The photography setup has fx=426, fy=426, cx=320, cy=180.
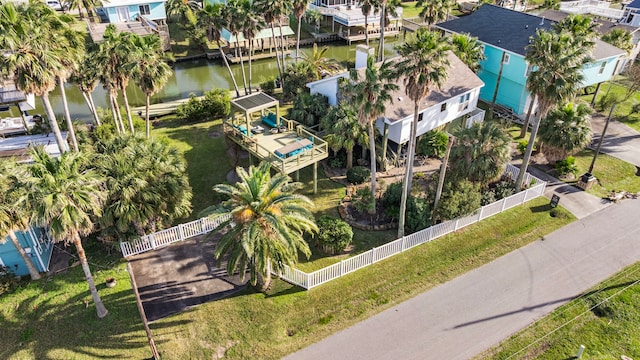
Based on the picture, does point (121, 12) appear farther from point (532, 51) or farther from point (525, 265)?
point (525, 265)

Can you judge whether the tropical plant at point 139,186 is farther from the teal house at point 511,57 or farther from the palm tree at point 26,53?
the teal house at point 511,57

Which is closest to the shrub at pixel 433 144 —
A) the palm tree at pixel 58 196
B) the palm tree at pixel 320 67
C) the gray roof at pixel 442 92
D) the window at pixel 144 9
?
the gray roof at pixel 442 92

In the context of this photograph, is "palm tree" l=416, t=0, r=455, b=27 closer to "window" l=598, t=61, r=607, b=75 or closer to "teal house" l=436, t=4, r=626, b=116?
"teal house" l=436, t=4, r=626, b=116

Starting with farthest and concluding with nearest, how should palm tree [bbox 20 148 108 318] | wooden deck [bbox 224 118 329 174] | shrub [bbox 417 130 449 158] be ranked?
shrub [bbox 417 130 449 158] → wooden deck [bbox 224 118 329 174] → palm tree [bbox 20 148 108 318]

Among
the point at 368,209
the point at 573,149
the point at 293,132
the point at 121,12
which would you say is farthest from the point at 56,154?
the point at 121,12

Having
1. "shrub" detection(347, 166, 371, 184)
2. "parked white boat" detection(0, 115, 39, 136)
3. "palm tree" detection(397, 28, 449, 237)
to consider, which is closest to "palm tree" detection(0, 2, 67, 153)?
"parked white boat" detection(0, 115, 39, 136)
